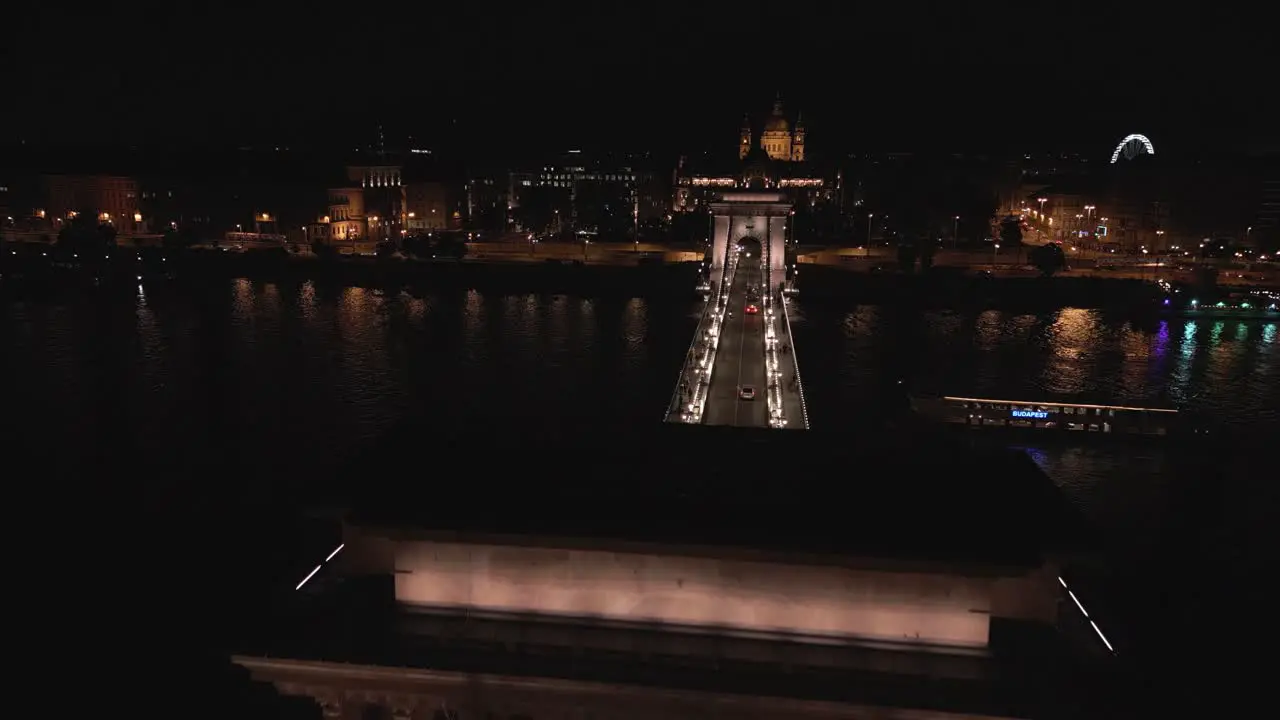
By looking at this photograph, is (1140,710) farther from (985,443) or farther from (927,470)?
(985,443)

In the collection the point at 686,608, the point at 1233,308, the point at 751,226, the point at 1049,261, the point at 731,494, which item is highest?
the point at 751,226

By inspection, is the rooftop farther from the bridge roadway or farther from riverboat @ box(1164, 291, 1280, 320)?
riverboat @ box(1164, 291, 1280, 320)

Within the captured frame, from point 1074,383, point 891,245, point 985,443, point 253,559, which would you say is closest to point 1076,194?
point 891,245

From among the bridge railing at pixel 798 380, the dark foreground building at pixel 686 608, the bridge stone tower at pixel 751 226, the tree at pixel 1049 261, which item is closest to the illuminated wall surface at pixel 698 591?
the dark foreground building at pixel 686 608

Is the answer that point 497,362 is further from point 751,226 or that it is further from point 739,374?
point 751,226

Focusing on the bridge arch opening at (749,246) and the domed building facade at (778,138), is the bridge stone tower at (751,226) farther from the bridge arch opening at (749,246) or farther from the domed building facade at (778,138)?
the domed building facade at (778,138)

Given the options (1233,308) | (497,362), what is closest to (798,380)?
(497,362)

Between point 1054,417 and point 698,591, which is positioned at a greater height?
point 698,591
